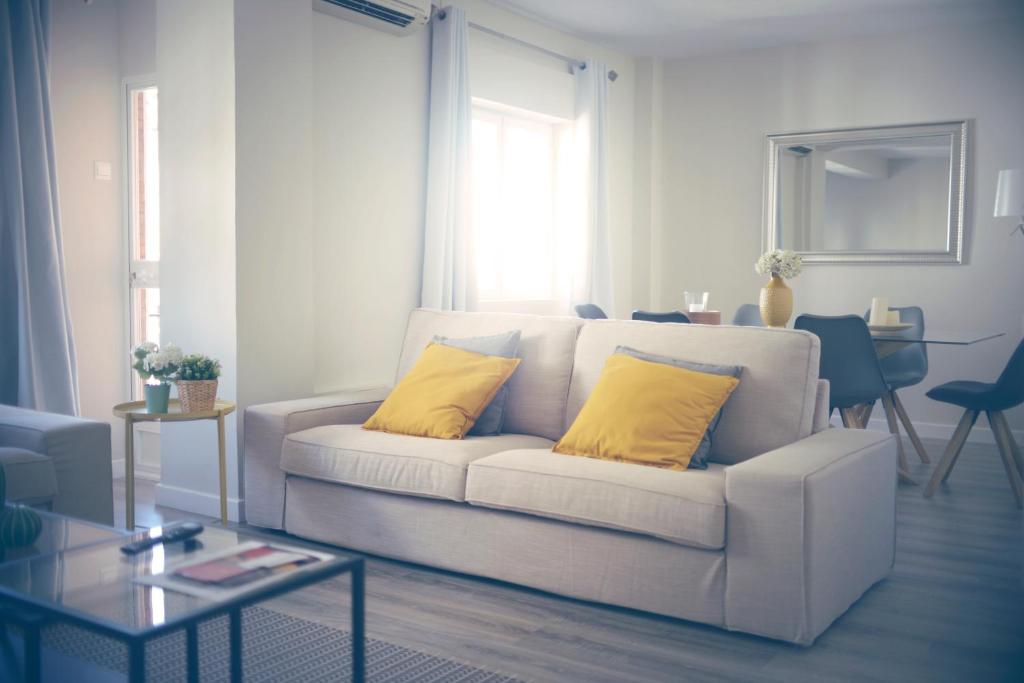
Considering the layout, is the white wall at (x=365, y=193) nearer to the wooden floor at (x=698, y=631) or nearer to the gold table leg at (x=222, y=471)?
the gold table leg at (x=222, y=471)

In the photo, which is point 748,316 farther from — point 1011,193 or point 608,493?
point 608,493

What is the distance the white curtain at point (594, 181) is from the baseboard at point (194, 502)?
301 centimetres

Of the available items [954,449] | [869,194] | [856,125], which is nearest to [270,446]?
[954,449]

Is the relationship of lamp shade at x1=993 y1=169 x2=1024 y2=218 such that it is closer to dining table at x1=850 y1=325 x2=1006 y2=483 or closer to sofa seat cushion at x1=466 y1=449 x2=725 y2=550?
dining table at x1=850 y1=325 x2=1006 y2=483

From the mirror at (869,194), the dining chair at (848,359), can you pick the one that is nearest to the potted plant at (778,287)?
the dining chair at (848,359)

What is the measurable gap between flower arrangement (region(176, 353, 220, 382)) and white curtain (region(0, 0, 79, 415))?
1118 millimetres

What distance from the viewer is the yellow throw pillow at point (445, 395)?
139 inches

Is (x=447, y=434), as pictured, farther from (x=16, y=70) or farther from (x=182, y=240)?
(x=16, y=70)

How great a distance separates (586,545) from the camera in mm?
2926

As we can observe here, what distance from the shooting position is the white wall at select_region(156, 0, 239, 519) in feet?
12.9

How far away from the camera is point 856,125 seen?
6.39 m

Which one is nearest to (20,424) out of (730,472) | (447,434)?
(447,434)

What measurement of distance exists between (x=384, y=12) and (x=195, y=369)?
2145 mm

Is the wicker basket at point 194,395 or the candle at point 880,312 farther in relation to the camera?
the candle at point 880,312
